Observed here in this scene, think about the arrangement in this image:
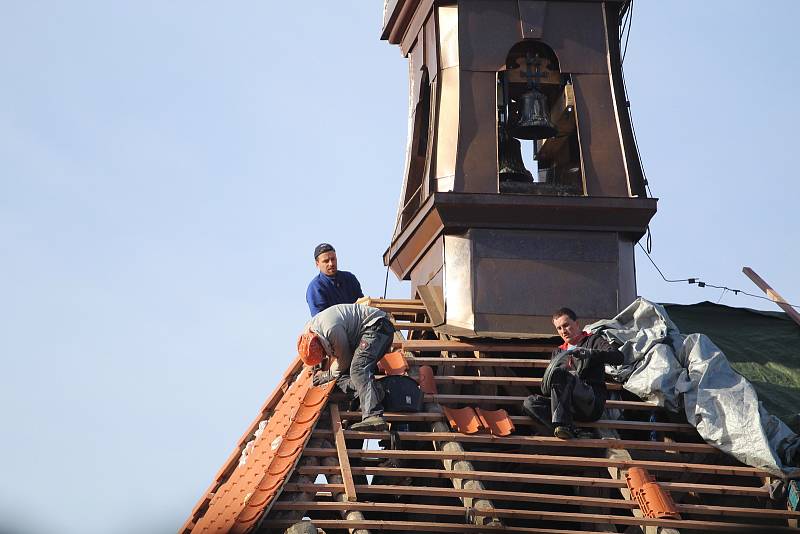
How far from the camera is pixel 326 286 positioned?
15.9 meters

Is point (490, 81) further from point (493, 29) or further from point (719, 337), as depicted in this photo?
point (719, 337)

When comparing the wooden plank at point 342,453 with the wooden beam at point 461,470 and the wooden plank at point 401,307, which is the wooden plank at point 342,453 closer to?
the wooden beam at point 461,470

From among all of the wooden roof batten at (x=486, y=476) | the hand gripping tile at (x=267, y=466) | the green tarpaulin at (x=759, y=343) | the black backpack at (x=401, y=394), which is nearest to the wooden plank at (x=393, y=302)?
the wooden roof batten at (x=486, y=476)

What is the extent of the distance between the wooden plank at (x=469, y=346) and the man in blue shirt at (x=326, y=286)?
97 centimetres

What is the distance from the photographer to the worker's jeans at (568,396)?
1377cm

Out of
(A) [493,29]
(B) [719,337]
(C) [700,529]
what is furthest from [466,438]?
(A) [493,29]

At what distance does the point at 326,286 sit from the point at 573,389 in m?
3.23

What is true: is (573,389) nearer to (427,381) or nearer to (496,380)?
(496,380)

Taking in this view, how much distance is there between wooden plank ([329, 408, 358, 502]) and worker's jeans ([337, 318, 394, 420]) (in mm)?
227

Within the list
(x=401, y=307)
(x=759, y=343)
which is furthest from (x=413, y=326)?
(x=759, y=343)

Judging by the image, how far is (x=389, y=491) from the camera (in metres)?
12.9

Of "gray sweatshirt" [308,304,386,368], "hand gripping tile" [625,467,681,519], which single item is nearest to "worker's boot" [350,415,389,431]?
"gray sweatshirt" [308,304,386,368]

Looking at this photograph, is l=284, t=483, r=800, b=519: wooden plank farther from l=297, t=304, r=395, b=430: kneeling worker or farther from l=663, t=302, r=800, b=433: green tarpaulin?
l=663, t=302, r=800, b=433: green tarpaulin

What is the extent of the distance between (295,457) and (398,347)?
7.69 ft
